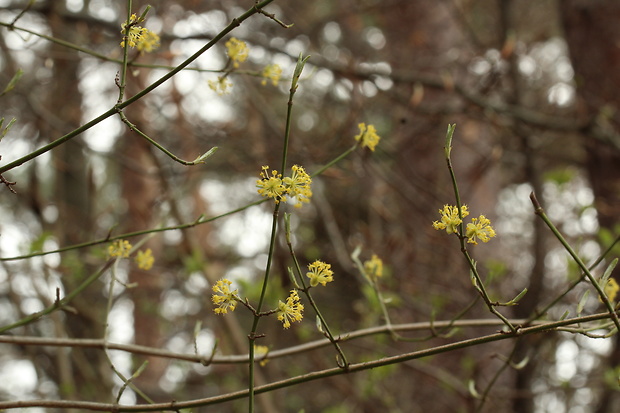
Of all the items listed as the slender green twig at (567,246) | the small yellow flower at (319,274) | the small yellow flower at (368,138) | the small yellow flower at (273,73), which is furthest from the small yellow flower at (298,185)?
the small yellow flower at (273,73)

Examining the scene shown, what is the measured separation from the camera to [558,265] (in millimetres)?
6051

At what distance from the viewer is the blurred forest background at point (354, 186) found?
10.7 ft

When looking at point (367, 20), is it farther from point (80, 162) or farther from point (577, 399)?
point (577, 399)

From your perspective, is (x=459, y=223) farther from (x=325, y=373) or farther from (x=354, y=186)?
(x=354, y=186)

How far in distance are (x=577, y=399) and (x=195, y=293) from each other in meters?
3.34

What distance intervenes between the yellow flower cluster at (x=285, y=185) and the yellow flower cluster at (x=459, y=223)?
0.71ft

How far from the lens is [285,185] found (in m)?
1.02

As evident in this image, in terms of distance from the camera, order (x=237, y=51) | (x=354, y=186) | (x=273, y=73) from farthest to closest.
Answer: (x=354, y=186), (x=273, y=73), (x=237, y=51)

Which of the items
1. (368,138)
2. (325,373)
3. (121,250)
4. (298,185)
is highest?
(368,138)

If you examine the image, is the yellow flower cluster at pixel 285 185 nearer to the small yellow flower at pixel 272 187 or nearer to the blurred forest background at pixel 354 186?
the small yellow flower at pixel 272 187

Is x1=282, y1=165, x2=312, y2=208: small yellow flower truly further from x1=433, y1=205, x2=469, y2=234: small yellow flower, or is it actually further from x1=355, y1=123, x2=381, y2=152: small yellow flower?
x1=355, y1=123, x2=381, y2=152: small yellow flower

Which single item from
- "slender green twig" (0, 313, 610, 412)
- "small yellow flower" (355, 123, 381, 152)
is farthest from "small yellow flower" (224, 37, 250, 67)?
"slender green twig" (0, 313, 610, 412)

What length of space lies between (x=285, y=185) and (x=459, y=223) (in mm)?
282

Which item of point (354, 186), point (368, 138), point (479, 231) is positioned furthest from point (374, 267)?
point (354, 186)
